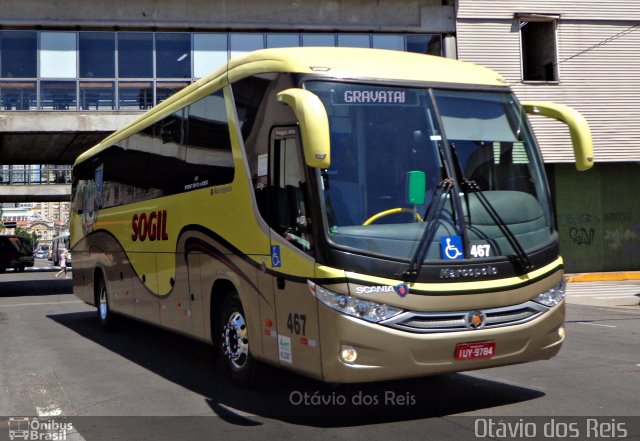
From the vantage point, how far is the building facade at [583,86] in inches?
982

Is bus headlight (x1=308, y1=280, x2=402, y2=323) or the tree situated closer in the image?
bus headlight (x1=308, y1=280, x2=402, y2=323)

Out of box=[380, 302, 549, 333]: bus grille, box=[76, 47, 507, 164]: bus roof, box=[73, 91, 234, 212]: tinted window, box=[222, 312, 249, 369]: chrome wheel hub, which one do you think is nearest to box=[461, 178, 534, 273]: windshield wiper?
box=[380, 302, 549, 333]: bus grille

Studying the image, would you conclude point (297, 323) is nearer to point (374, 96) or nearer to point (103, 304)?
point (374, 96)

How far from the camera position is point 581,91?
25328 millimetres

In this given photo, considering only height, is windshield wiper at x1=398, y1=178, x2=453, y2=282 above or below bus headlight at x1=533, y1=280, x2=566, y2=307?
above

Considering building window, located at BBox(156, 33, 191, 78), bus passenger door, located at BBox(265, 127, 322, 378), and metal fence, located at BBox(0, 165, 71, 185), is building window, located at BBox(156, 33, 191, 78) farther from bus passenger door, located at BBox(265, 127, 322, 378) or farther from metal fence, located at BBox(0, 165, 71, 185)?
metal fence, located at BBox(0, 165, 71, 185)

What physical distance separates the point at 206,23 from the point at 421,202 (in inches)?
700

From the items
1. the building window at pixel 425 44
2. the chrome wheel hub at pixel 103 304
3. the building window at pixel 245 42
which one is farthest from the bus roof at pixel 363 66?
the building window at pixel 425 44

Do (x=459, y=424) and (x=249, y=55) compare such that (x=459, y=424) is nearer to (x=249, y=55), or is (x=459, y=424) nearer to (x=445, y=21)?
(x=249, y=55)

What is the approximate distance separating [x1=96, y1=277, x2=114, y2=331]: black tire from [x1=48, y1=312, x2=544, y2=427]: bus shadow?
3.87 meters

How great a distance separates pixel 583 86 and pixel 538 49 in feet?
7.62

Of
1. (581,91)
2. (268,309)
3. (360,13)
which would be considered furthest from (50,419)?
(581,91)

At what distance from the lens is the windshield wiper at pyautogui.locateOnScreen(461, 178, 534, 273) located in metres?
6.20

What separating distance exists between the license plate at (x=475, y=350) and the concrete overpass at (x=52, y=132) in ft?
53.1
